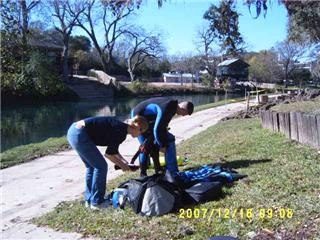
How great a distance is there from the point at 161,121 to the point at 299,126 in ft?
10.9

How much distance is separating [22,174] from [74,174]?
1488 millimetres

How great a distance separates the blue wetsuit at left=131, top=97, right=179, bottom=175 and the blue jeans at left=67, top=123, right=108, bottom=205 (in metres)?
1.11

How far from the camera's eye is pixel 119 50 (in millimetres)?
88500

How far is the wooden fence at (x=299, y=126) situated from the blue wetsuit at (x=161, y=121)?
2.57m

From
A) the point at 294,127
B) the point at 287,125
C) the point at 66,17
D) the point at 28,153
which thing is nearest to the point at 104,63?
the point at 66,17

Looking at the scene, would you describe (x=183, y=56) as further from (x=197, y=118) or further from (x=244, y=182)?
(x=244, y=182)

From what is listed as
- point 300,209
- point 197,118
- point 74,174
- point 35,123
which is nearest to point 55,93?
point 35,123

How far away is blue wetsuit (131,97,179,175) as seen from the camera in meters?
7.80

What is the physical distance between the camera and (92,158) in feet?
23.1

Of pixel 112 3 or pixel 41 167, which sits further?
pixel 41 167

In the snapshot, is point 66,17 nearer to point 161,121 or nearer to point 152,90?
point 152,90
